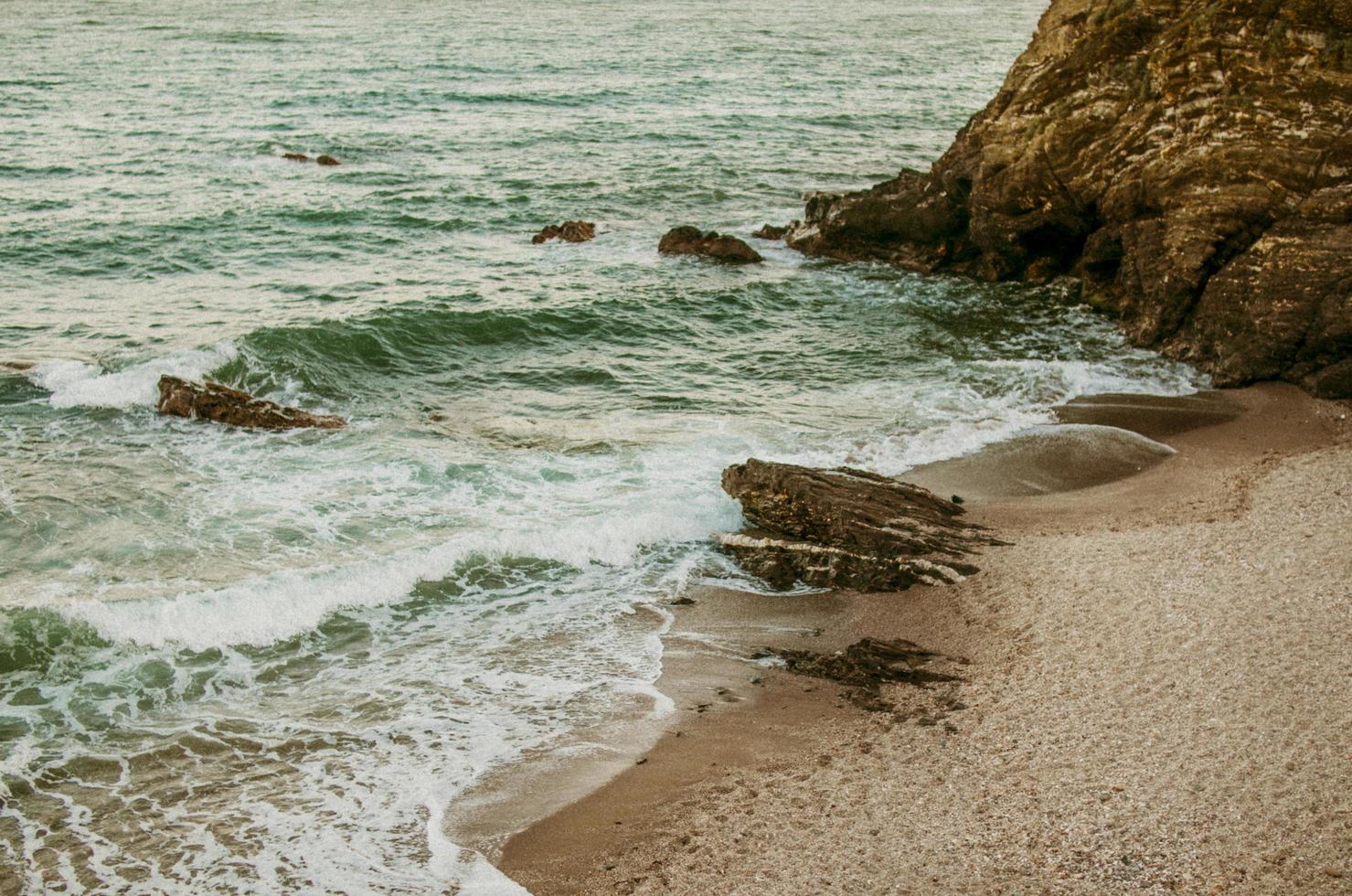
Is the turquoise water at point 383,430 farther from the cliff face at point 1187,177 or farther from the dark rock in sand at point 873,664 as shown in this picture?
the dark rock in sand at point 873,664

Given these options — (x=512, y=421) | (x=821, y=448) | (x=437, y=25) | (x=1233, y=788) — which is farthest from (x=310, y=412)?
(x=437, y=25)

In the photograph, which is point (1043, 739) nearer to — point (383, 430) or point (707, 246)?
point (383, 430)

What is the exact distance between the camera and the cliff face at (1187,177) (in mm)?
16641

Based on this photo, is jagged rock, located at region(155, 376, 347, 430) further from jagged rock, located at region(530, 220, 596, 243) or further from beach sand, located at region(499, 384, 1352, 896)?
jagged rock, located at region(530, 220, 596, 243)

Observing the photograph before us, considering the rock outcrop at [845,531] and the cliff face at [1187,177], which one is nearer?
the rock outcrop at [845,531]

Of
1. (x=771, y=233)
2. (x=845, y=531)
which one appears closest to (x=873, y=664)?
(x=845, y=531)

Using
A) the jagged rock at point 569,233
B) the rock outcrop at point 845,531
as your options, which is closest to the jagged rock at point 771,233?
the jagged rock at point 569,233

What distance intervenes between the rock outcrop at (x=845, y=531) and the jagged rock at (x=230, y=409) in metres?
7.08

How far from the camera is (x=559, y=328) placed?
71.0 ft

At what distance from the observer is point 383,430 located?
664 inches

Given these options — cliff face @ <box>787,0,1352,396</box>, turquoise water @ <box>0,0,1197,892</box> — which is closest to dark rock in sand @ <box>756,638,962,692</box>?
turquoise water @ <box>0,0,1197,892</box>

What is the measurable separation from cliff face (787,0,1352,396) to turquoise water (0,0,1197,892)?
3.76 ft

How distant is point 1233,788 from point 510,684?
6.20m

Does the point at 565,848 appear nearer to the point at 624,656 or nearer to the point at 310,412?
the point at 624,656
